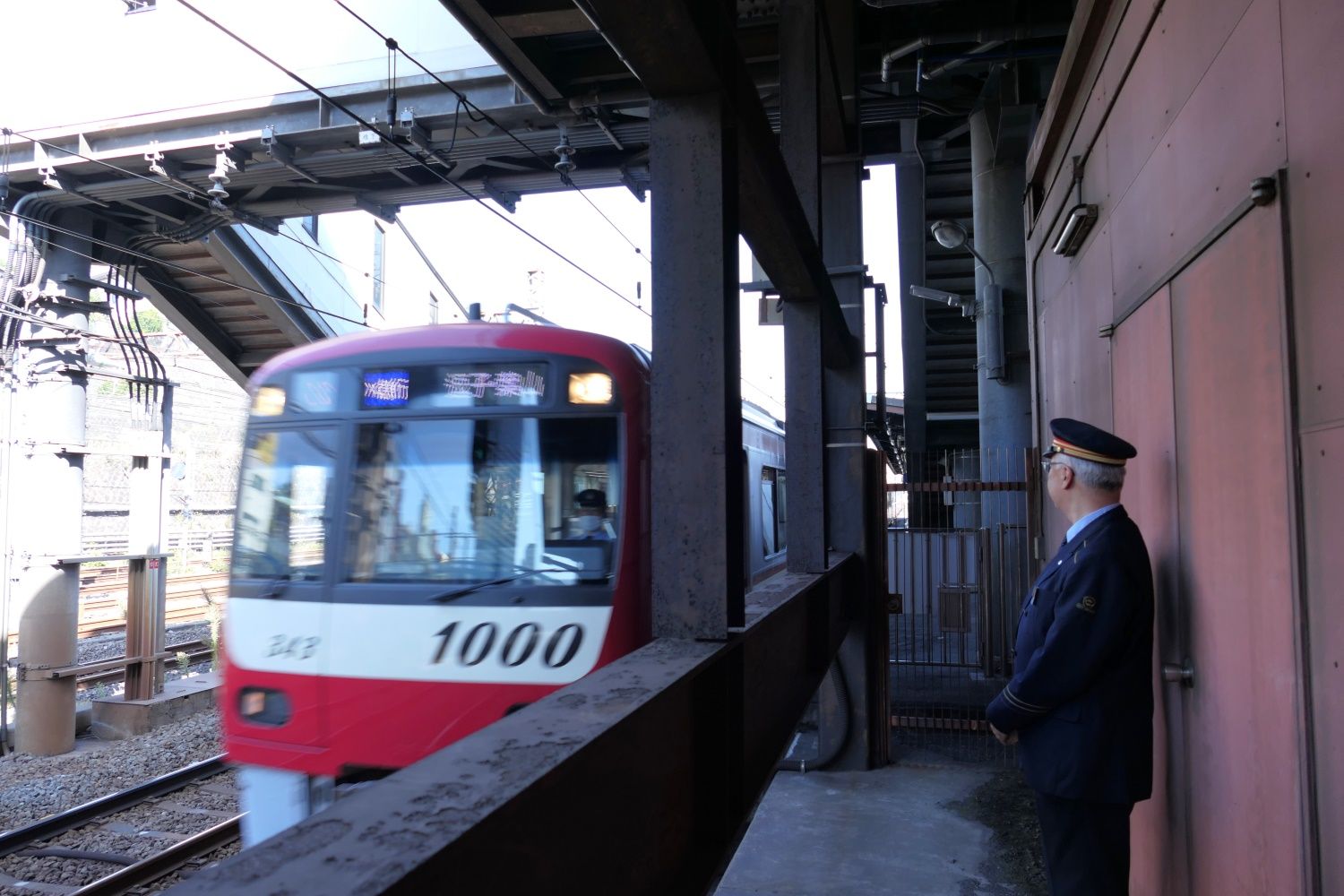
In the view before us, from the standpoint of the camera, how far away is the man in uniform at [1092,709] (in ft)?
9.66

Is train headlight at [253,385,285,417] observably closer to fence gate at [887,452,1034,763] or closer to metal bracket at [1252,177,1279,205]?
metal bracket at [1252,177,1279,205]

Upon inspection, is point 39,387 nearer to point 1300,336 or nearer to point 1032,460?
point 1032,460

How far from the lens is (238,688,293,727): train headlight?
4.34 meters

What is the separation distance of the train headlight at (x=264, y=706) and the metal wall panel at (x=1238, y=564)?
12.0 ft

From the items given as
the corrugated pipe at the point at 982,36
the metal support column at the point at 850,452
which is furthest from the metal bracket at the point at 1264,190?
the corrugated pipe at the point at 982,36

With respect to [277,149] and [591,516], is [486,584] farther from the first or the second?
[277,149]

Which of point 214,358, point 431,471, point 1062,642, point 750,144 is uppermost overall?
point 214,358

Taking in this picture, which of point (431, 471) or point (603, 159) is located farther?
point (603, 159)

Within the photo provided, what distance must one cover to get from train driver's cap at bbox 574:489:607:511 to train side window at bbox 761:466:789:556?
4266mm

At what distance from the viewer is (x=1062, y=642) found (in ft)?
9.71

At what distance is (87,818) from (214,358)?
956cm

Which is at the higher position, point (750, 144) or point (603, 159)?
point (603, 159)

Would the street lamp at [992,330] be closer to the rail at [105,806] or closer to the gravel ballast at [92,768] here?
the rail at [105,806]

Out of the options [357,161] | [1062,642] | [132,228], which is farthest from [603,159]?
[1062,642]
